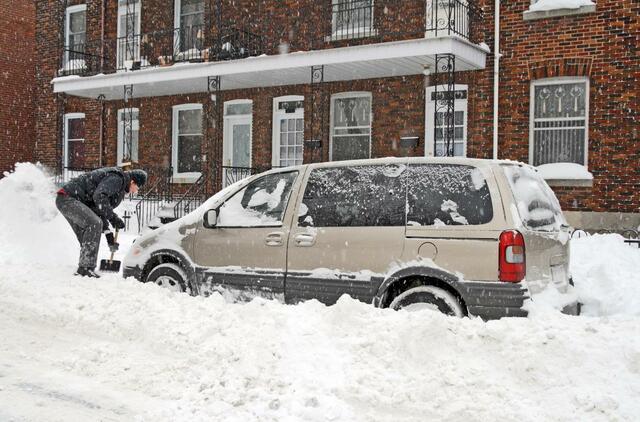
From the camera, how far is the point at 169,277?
7.41m

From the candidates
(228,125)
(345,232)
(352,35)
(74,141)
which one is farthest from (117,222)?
(74,141)

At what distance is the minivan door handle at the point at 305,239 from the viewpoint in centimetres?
645

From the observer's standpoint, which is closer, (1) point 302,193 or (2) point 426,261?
(2) point 426,261

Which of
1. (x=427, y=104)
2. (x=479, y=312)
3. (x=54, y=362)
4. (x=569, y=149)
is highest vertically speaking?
(x=427, y=104)

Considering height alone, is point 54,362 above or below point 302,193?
below

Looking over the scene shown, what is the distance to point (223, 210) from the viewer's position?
7164 mm

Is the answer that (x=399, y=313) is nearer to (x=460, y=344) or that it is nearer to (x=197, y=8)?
(x=460, y=344)

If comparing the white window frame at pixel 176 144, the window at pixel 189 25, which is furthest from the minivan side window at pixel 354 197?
the window at pixel 189 25

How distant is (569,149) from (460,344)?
10.5 metres

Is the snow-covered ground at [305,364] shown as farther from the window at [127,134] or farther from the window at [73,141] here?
the window at [73,141]

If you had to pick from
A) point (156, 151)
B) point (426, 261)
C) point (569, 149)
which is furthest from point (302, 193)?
point (156, 151)

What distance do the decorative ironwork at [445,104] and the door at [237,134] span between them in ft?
18.9

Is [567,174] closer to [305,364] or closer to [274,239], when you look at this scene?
[274,239]

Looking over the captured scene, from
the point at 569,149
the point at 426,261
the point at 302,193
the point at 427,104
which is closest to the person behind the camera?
the point at 426,261
